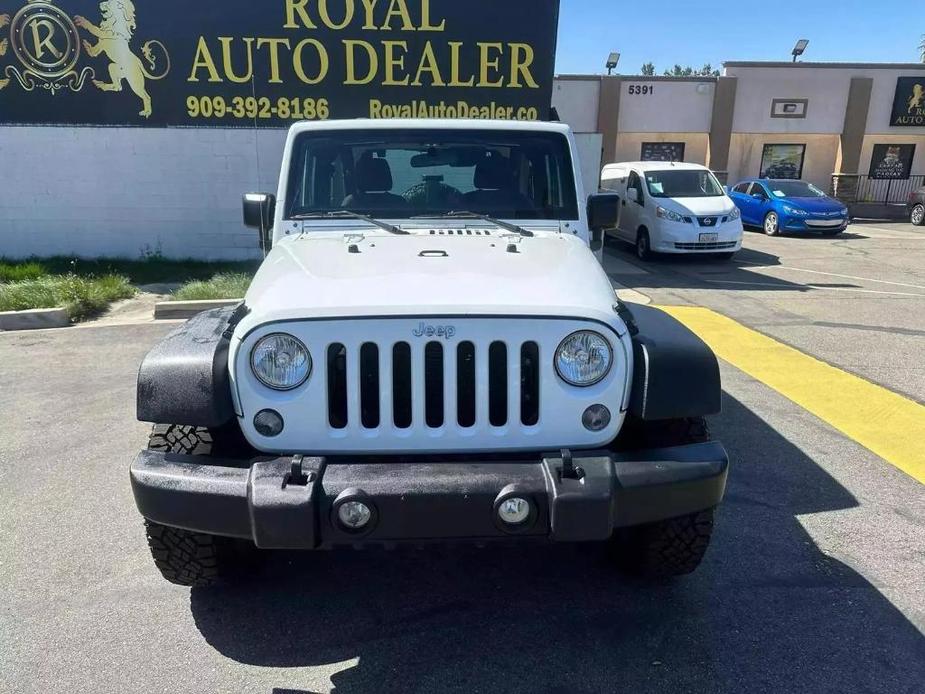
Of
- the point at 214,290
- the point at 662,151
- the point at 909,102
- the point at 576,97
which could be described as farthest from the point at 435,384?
the point at 909,102

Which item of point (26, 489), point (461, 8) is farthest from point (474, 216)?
point (461, 8)

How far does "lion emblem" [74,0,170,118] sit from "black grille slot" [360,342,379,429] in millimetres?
10281

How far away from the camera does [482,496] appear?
2.32m

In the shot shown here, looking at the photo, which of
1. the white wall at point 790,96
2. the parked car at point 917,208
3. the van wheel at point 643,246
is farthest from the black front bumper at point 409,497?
the white wall at point 790,96

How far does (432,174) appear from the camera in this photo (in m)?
4.00

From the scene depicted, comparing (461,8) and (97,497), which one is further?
(461,8)

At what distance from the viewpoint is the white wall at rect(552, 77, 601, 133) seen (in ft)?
76.1

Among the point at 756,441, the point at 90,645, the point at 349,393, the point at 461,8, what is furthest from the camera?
the point at 461,8

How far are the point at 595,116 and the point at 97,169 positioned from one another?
54.4ft

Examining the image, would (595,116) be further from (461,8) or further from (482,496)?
(482,496)

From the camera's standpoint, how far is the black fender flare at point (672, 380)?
2.58 metres

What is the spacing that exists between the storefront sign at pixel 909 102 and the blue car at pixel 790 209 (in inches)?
342

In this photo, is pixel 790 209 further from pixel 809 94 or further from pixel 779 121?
pixel 809 94

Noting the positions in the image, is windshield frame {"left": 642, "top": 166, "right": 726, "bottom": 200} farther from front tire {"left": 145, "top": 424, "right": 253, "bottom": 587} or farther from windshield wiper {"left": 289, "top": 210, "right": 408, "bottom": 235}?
front tire {"left": 145, "top": 424, "right": 253, "bottom": 587}
